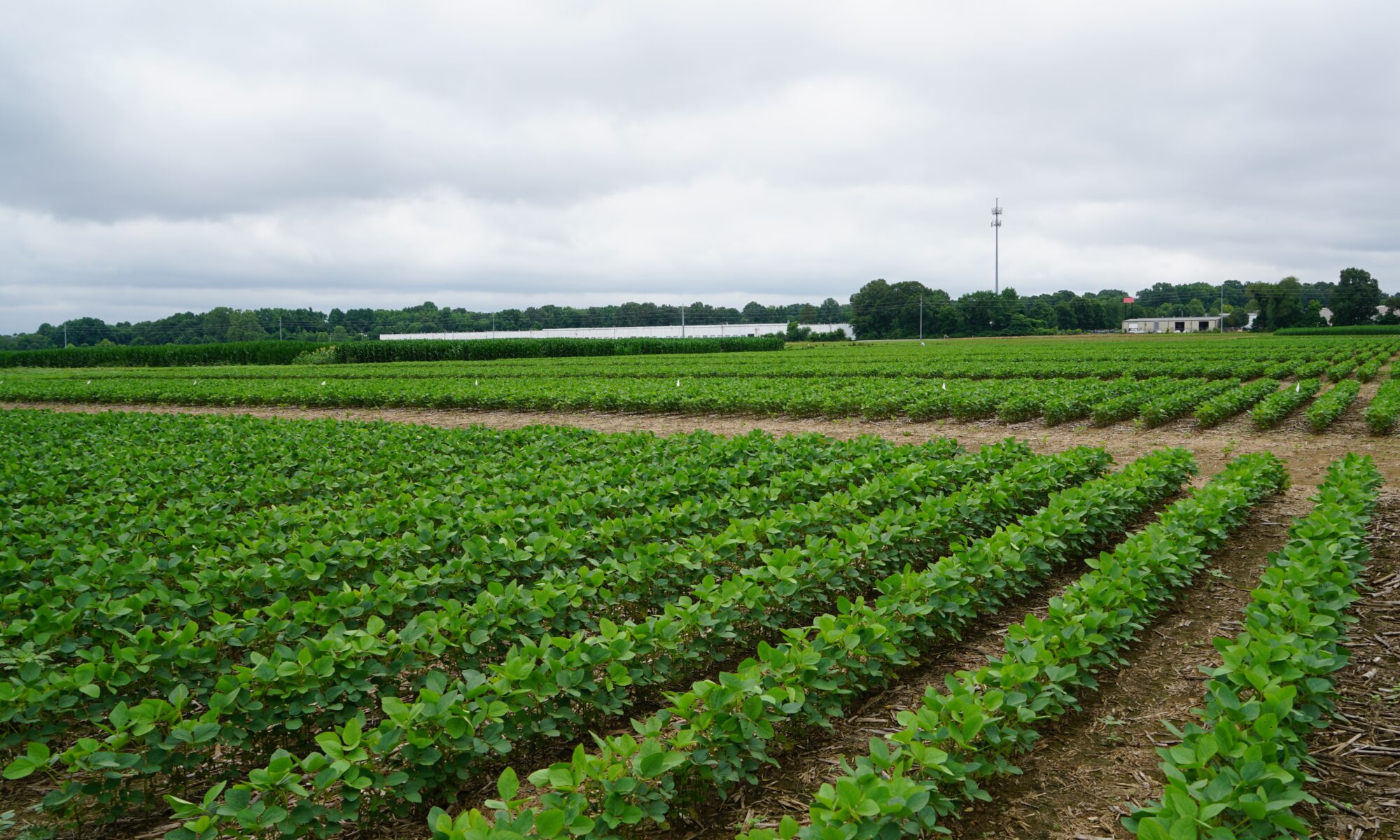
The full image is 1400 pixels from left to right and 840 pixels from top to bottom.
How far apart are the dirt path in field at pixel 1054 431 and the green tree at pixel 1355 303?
94776mm

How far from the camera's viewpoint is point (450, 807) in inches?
129

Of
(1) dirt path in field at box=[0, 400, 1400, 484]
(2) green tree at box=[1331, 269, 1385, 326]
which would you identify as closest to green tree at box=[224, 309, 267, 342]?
(1) dirt path in field at box=[0, 400, 1400, 484]

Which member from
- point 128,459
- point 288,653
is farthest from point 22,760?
point 128,459

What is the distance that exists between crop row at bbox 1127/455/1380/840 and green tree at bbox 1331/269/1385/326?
115 metres

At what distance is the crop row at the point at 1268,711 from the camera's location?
250cm

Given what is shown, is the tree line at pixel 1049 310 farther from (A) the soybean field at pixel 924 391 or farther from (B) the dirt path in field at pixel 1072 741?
(B) the dirt path in field at pixel 1072 741

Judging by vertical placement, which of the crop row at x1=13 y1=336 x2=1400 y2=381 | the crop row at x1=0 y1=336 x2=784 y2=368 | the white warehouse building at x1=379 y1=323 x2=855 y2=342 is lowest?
the crop row at x1=13 y1=336 x2=1400 y2=381

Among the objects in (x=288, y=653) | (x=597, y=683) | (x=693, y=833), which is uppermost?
(x=288, y=653)

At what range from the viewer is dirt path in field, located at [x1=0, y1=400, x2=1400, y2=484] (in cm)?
1171

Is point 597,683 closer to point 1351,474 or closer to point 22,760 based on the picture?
point 22,760

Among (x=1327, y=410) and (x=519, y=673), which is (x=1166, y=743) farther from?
(x=1327, y=410)

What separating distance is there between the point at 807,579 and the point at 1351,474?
5793mm

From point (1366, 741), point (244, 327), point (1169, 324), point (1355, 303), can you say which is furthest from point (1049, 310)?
point (1366, 741)

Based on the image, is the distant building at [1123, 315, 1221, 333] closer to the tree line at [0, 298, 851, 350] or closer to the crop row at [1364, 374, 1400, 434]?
the tree line at [0, 298, 851, 350]
